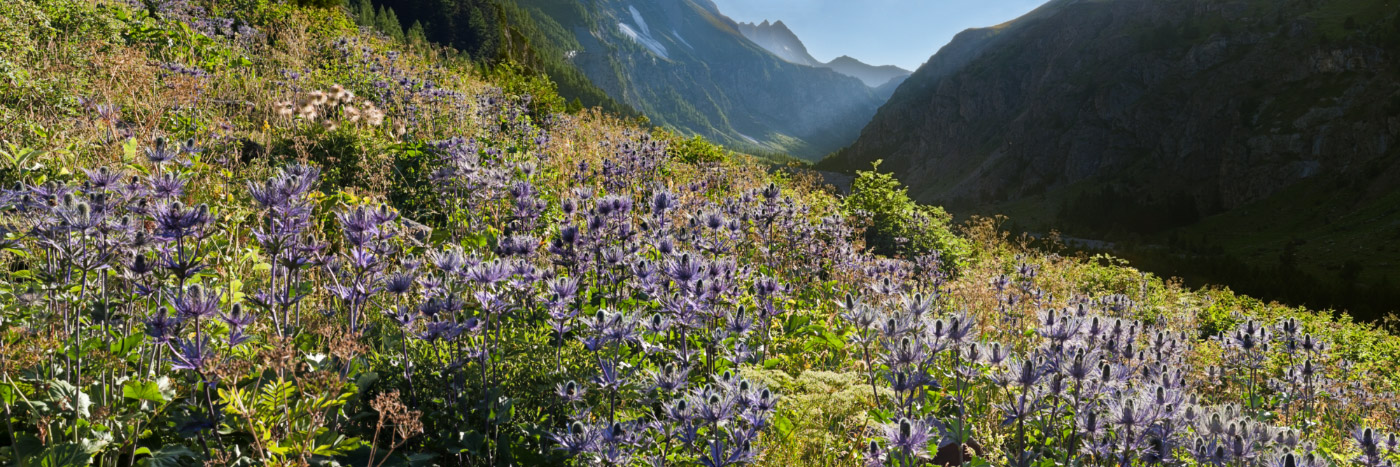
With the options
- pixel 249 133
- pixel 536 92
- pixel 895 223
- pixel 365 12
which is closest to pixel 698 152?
pixel 895 223

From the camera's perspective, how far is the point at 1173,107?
3270 inches

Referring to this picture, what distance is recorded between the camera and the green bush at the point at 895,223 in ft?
44.4

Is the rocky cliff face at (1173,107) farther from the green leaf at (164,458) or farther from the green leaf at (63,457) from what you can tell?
the green leaf at (63,457)

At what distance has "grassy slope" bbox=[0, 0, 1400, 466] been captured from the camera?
4.16m

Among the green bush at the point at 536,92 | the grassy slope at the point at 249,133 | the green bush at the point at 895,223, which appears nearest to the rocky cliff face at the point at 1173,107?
the green bush at the point at 895,223

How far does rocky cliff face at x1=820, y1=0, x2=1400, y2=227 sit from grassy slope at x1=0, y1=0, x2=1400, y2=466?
70.4 meters

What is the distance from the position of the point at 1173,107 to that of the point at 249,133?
104m

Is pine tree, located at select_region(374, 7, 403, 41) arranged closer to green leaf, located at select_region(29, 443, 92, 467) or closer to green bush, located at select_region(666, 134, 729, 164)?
green bush, located at select_region(666, 134, 729, 164)

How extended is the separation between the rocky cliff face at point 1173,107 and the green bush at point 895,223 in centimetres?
6797

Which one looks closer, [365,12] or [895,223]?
[895,223]

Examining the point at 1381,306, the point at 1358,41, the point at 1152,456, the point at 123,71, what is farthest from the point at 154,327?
the point at 1358,41

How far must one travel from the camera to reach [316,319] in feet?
13.4

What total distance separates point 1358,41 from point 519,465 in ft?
319

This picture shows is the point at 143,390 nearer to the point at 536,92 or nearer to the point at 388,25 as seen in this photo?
the point at 536,92
